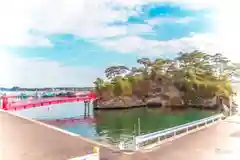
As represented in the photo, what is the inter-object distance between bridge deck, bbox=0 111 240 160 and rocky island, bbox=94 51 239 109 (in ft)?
0.70

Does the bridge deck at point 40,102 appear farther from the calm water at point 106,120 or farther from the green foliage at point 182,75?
the green foliage at point 182,75

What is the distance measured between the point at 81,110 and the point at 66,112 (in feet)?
0.31

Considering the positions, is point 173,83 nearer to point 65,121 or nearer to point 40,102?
point 65,121

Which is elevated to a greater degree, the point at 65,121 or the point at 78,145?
the point at 65,121

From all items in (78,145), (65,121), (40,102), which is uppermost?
(40,102)

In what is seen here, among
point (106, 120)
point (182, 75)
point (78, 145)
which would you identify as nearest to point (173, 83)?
point (182, 75)

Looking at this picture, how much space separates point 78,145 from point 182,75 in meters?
0.79

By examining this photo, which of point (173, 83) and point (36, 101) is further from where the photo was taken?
point (173, 83)

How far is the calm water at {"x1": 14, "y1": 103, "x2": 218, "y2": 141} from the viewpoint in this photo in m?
1.96

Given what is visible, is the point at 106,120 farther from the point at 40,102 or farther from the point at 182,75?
the point at 182,75

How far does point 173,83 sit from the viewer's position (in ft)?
6.75

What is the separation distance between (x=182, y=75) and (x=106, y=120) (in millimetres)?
565

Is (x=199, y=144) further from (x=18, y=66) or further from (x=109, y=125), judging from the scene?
(x=18, y=66)

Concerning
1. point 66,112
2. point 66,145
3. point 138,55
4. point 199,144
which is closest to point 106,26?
point 138,55
